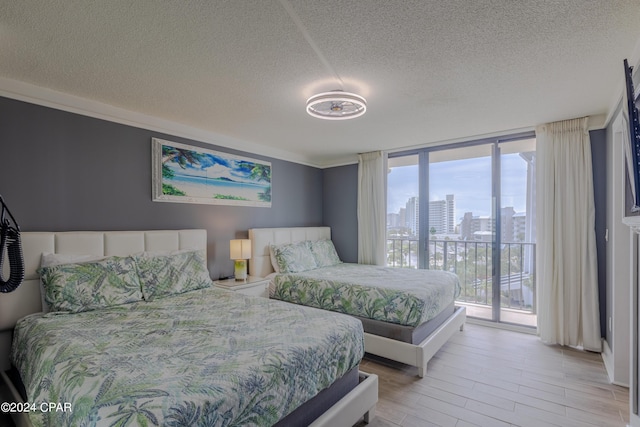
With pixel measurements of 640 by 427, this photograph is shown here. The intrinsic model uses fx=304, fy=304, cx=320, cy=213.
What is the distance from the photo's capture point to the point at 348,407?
6.08ft

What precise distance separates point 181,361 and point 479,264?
441cm

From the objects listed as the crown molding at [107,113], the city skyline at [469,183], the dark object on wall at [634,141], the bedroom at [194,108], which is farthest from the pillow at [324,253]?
the dark object on wall at [634,141]

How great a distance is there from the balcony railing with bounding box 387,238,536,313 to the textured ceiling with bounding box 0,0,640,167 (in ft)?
6.18

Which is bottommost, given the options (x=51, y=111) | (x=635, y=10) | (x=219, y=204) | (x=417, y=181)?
(x=219, y=204)

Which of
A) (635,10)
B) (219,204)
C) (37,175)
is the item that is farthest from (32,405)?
(635,10)

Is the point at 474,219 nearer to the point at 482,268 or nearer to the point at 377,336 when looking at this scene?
the point at 482,268

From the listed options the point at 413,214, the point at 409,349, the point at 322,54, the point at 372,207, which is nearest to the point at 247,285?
the point at 409,349

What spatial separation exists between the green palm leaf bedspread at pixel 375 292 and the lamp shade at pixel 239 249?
1.56 feet

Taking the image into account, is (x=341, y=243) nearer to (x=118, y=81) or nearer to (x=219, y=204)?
(x=219, y=204)

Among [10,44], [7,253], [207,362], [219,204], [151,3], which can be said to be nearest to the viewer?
[207,362]

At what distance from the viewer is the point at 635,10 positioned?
1.60 meters

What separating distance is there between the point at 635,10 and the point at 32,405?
144 inches

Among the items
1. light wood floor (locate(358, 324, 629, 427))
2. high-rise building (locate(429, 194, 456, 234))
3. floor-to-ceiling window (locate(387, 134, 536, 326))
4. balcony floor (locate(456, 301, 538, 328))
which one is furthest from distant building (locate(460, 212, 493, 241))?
light wood floor (locate(358, 324, 629, 427))

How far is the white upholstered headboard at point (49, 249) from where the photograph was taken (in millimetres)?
2268
